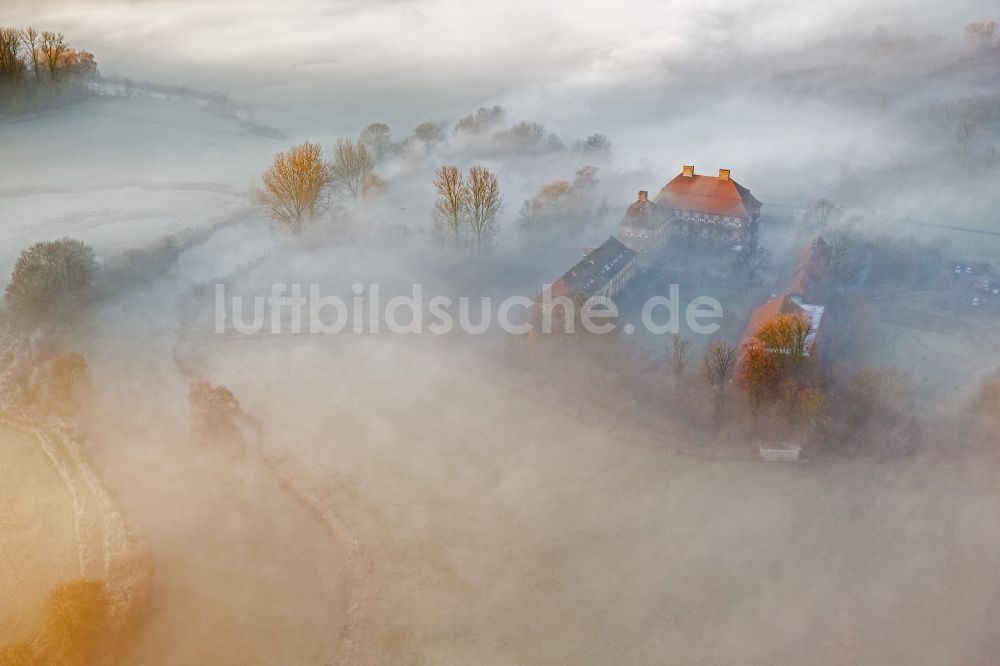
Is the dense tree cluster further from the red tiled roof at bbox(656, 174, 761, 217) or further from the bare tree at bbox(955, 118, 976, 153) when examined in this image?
the bare tree at bbox(955, 118, 976, 153)

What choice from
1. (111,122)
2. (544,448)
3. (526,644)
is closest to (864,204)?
(544,448)

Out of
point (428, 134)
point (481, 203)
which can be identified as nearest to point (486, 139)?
point (428, 134)

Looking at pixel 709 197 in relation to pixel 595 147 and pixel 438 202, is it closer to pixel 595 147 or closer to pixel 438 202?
pixel 438 202

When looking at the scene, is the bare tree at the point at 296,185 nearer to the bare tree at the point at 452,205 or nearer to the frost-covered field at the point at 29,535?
the bare tree at the point at 452,205

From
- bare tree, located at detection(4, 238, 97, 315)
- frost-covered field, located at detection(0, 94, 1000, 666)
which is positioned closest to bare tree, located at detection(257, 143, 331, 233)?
bare tree, located at detection(4, 238, 97, 315)

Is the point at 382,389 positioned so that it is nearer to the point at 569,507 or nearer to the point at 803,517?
the point at 569,507

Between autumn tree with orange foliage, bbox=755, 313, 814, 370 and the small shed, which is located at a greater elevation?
autumn tree with orange foliage, bbox=755, 313, 814, 370
